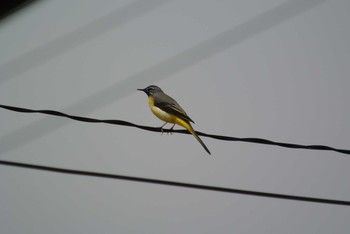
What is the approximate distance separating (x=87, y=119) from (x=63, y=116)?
266 millimetres

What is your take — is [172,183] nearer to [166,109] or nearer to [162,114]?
[166,109]

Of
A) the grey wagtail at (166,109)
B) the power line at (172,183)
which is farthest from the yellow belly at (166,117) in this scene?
the power line at (172,183)

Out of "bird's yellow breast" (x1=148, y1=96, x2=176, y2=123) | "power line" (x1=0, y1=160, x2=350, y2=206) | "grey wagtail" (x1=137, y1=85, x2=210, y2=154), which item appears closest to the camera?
"power line" (x1=0, y1=160, x2=350, y2=206)

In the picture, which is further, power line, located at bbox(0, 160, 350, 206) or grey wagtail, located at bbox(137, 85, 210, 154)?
grey wagtail, located at bbox(137, 85, 210, 154)

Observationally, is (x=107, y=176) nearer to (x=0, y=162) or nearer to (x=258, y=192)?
(x=0, y=162)

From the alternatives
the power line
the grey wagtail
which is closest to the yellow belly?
the grey wagtail

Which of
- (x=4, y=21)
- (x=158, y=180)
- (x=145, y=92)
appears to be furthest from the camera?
(x=145, y=92)

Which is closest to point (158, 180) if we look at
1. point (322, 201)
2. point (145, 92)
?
point (322, 201)

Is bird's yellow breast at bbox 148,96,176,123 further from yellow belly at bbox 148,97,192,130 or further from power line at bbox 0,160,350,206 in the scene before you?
power line at bbox 0,160,350,206

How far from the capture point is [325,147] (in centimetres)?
520

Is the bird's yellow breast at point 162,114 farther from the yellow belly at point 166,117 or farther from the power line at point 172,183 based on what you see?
the power line at point 172,183

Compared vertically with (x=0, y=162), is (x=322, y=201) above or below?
below

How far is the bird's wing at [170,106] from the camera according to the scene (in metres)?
7.44

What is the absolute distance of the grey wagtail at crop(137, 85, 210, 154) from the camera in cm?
739
